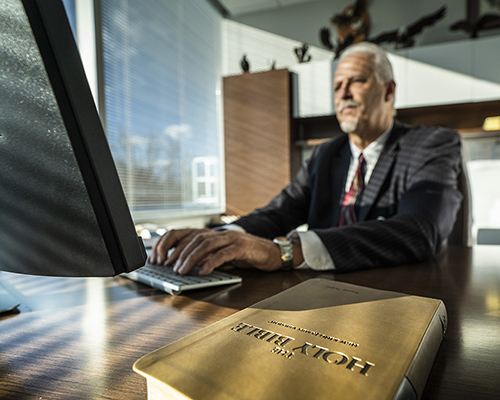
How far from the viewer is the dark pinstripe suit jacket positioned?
69cm

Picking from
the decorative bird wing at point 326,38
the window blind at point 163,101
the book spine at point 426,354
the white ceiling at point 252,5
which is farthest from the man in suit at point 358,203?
the white ceiling at point 252,5

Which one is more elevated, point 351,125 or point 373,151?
point 351,125

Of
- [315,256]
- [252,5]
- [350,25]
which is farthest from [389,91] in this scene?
[252,5]

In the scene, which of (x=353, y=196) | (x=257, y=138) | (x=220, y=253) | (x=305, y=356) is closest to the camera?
(x=305, y=356)

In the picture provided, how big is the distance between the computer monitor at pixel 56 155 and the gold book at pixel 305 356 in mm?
117

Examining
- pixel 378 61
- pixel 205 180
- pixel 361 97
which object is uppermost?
pixel 378 61

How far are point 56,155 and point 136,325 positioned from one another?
197mm

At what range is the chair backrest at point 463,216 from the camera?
1.14 m

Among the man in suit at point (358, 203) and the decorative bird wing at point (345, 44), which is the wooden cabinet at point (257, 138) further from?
the man in suit at point (358, 203)

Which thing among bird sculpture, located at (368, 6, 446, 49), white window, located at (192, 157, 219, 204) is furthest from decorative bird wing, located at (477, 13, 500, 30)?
white window, located at (192, 157, 219, 204)

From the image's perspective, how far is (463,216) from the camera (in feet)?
3.82

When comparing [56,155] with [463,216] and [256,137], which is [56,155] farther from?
[256,137]

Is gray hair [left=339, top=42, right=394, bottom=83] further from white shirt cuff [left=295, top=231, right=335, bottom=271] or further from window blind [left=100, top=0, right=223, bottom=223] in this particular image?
window blind [left=100, top=0, right=223, bottom=223]

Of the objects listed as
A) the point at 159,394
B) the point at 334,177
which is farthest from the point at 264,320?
the point at 334,177
